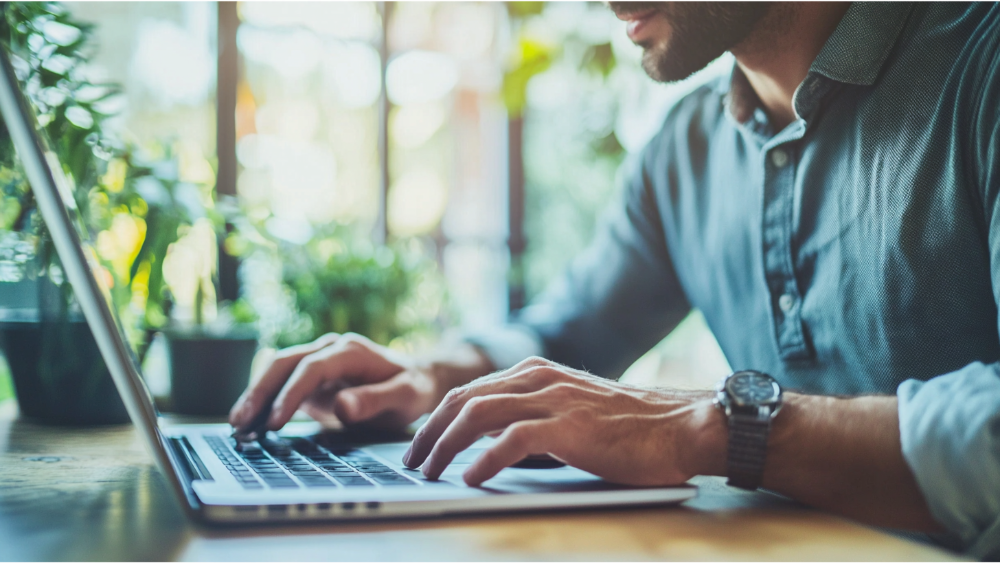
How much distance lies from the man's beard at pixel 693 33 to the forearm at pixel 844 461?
0.46 m

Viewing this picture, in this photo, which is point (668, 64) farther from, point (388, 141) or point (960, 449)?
point (388, 141)

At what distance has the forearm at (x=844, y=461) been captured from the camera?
425 millimetres

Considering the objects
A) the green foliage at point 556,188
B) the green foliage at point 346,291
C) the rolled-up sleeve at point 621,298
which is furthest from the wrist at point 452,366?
the green foliage at point 556,188

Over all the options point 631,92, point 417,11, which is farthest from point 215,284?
point 417,11

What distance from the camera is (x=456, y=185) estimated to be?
3.10 m

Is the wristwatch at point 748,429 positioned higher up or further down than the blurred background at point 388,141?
further down

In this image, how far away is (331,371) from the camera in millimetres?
713

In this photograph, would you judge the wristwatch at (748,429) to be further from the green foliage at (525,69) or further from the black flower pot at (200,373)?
the green foliage at (525,69)

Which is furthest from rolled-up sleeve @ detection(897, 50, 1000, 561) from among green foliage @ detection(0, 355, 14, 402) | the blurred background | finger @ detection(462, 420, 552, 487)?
green foliage @ detection(0, 355, 14, 402)

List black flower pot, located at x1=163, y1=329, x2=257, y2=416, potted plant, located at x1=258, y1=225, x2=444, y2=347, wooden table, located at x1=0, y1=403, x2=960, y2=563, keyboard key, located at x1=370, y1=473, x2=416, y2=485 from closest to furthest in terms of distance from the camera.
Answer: wooden table, located at x1=0, y1=403, x2=960, y2=563
keyboard key, located at x1=370, y1=473, x2=416, y2=485
black flower pot, located at x1=163, y1=329, x2=257, y2=416
potted plant, located at x1=258, y1=225, x2=444, y2=347

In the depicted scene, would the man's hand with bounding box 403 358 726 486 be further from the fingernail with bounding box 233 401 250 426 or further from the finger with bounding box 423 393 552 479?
the fingernail with bounding box 233 401 250 426

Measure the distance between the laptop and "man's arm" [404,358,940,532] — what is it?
2cm

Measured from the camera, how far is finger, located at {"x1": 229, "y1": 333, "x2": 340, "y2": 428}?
2.19 ft

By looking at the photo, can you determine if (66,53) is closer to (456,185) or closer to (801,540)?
(801,540)
